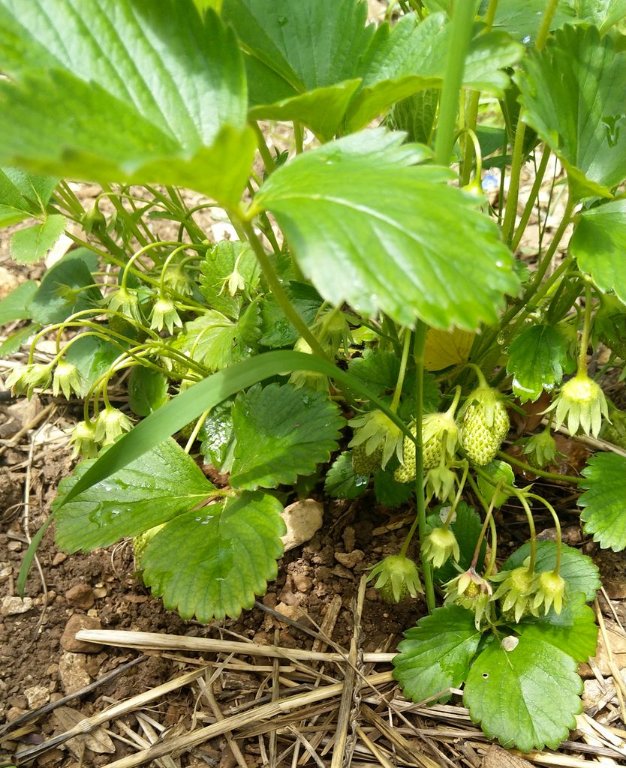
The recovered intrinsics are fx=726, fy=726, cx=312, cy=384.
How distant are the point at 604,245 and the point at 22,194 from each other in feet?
3.86

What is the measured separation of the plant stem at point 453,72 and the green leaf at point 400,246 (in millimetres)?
88

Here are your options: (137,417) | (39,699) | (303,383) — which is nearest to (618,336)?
(303,383)

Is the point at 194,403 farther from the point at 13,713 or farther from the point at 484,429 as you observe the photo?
the point at 13,713

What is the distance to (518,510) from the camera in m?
1.52

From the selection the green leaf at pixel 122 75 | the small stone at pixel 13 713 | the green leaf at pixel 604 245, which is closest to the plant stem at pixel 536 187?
the green leaf at pixel 604 245

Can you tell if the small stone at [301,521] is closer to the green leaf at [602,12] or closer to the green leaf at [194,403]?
the green leaf at [194,403]

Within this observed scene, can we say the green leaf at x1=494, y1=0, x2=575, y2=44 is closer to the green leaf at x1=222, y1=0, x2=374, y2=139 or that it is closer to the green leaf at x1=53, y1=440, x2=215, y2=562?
the green leaf at x1=222, y1=0, x2=374, y2=139

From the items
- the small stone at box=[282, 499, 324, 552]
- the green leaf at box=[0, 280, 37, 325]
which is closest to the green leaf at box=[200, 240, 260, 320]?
the small stone at box=[282, 499, 324, 552]

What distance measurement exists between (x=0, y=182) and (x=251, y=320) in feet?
2.22

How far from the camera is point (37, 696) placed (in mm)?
1291

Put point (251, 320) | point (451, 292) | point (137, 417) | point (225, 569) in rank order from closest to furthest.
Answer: point (451, 292)
point (225, 569)
point (251, 320)
point (137, 417)

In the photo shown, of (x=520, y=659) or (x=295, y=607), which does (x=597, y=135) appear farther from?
(x=295, y=607)

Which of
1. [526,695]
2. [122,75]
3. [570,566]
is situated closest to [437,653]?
[526,695]

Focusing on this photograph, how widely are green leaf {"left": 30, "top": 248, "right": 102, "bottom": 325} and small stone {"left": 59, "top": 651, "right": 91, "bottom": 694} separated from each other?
749mm
